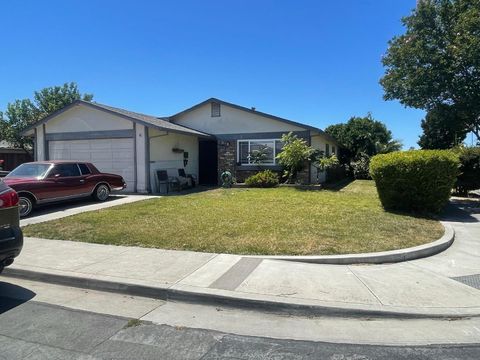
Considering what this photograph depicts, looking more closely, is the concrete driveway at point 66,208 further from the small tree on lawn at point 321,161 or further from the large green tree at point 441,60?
the large green tree at point 441,60

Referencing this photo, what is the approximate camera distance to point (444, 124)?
48.0 feet

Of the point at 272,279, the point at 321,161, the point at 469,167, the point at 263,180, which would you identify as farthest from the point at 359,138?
the point at 272,279

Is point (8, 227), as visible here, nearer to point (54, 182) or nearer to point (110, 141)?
point (54, 182)

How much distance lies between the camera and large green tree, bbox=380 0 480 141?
12633 mm

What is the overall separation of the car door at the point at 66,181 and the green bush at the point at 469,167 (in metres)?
12.6

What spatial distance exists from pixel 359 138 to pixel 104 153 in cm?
2116

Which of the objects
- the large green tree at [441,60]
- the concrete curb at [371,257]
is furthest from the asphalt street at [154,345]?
the large green tree at [441,60]

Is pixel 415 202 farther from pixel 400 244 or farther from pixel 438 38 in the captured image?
pixel 438 38

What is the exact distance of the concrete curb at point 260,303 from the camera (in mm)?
4500

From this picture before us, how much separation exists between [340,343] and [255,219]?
571 cm

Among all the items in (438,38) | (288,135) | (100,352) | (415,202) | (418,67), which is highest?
(438,38)

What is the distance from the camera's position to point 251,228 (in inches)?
336

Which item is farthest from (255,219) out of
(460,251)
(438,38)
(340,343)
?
(438,38)

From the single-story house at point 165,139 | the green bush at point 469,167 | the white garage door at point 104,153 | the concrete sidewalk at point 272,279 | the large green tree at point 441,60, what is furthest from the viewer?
the white garage door at point 104,153
